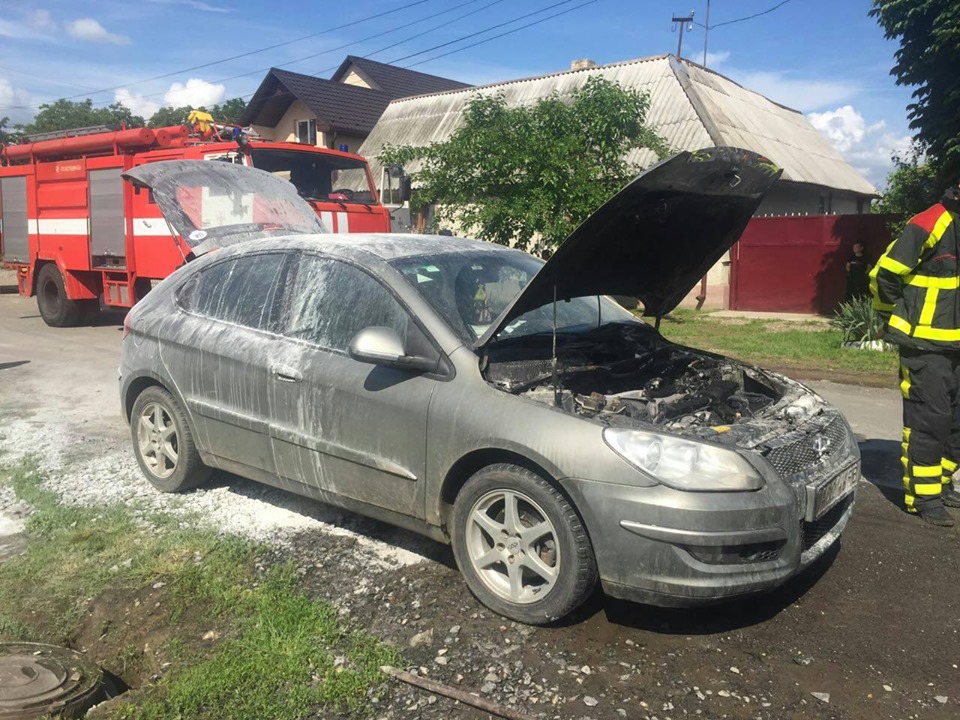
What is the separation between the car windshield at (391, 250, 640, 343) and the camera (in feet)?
13.0

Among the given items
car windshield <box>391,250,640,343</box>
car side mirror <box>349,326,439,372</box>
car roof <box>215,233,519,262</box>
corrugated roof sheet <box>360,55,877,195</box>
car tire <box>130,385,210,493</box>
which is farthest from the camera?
corrugated roof sheet <box>360,55,877,195</box>

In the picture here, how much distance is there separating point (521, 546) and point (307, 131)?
94.4 ft

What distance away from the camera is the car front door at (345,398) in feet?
12.4

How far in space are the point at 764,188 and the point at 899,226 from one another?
35.5ft

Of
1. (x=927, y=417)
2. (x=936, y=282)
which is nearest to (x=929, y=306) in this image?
(x=936, y=282)

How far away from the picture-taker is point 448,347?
3.73m

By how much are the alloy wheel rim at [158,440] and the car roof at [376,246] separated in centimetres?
111

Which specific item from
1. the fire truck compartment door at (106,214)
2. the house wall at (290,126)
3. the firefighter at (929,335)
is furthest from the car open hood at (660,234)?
the house wall at (290,126)

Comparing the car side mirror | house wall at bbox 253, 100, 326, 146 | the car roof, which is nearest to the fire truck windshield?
the car roof

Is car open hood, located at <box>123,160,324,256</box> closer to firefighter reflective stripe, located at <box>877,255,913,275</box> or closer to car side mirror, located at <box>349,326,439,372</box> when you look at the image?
car side mirror, located at <box>349,326,439,372</box>

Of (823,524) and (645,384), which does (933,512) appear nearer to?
(823,524)

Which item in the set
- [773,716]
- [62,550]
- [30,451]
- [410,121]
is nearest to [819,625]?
[773,716]

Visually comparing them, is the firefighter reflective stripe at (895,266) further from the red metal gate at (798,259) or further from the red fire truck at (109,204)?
the red metal gate at (798,259)

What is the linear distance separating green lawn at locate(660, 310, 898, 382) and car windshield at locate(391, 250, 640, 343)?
18.9 feet
